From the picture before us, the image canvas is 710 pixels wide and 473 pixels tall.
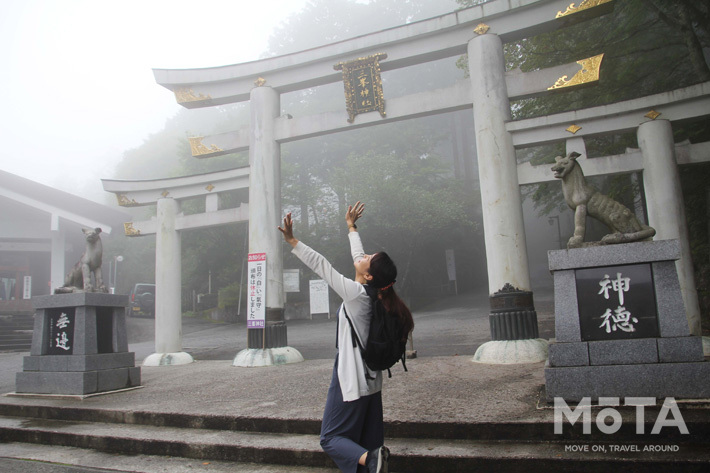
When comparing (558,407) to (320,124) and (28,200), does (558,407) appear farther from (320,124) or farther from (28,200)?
(28,200)

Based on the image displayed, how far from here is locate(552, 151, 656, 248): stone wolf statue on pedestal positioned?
14.3ft

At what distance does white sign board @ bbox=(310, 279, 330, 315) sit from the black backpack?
12.7 meters

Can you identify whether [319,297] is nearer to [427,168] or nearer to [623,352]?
[427,168]

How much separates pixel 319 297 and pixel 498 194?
30.9ft

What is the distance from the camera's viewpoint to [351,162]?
837 inches

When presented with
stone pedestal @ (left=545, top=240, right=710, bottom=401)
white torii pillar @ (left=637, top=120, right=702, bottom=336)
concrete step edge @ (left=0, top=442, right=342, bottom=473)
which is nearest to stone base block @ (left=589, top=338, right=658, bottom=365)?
stone pedestal @ (left=545, top=240, right=710, bottom=401)

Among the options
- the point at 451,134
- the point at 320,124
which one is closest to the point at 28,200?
the point at 320,124

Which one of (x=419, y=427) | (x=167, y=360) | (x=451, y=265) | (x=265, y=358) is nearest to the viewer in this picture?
(x=419, y=427)

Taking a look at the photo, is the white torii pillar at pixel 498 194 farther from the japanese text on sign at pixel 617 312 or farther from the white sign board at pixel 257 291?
the white sign board at pixel 257 291

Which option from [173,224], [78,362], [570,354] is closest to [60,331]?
[78,362]

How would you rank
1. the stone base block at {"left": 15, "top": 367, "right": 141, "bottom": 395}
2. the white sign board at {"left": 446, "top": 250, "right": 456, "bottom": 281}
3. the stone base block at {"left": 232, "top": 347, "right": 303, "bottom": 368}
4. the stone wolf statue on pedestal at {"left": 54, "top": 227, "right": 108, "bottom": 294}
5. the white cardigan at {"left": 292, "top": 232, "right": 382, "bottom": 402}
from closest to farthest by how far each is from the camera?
the white cardigan at {"left": 292, "top": 232, "right": 382, "bottom": 402} < the stone base block at {"left": 15, "top": 367, "right": 141, "bottom": 395} < the stone wolf statue on pedestal at {"left": 54, "top": 227, "right": 108, "bottom": 294} < the stone base block at {"left": 232, "top": 347, "right": 303, "bottom": 368} < the white sign board at {"left": 446, "top": 250, "right": 456, "bottom": 281}

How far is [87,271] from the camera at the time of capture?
6.96m

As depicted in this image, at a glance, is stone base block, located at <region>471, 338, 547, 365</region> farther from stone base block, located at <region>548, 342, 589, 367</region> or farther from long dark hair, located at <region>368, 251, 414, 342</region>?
long dark hair, located at <region>368, 251, 414, 342</region>

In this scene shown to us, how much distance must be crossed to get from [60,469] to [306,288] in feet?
58.6
